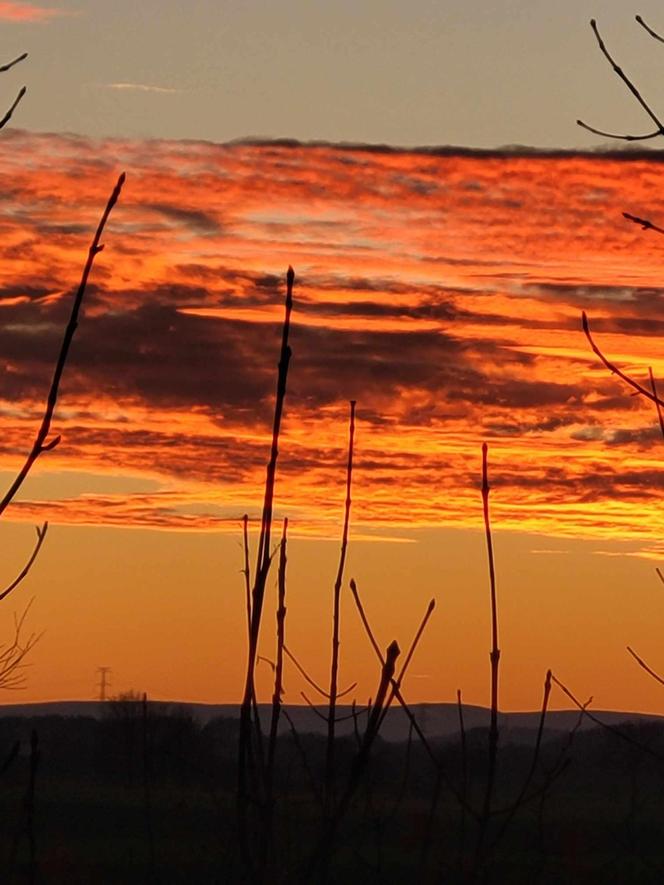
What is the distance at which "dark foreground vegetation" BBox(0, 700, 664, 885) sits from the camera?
5.70 m

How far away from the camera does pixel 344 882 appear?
52969 mm

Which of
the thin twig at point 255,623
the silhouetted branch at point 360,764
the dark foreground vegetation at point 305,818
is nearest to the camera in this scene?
the silhouetted branch at point 360,764

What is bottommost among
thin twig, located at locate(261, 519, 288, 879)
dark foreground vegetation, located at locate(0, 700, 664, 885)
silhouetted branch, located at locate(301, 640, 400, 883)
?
dark foreground vegetation, located at locate(0, 700, 664, 885)

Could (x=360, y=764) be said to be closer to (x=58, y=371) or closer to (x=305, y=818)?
(x=58, y=371)

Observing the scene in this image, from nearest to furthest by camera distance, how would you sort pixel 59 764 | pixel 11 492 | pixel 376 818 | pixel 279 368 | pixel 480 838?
pixel 11 492 < pixel 279 368 < pixel 480 838 < pixel 376 818 < pixel 59 764

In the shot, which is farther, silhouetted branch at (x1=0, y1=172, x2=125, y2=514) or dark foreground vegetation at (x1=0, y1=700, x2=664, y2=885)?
dark foreground vegetation at (x1=0, y1=700, x2=664, y2=885)

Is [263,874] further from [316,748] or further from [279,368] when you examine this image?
[316,748]

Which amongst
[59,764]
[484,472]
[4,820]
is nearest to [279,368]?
[484,472]

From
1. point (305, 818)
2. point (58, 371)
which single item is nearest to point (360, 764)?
point (58, 371)

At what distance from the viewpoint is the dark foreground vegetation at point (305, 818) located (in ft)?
18.7

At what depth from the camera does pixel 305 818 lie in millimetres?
65438

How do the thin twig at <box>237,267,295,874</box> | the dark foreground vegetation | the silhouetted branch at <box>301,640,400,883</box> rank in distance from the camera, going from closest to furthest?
1. the silhouetted branch at <box>301,640,400,883</box>
2. the thin twig at <box>237,267,295,874</box>
3. the dark foreground vegetation

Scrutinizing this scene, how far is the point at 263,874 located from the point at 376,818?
82.2 inches

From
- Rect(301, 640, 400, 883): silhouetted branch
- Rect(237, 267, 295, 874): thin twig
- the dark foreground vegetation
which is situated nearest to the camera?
Rect(301, 640, 400, 883): silhouetted branch
